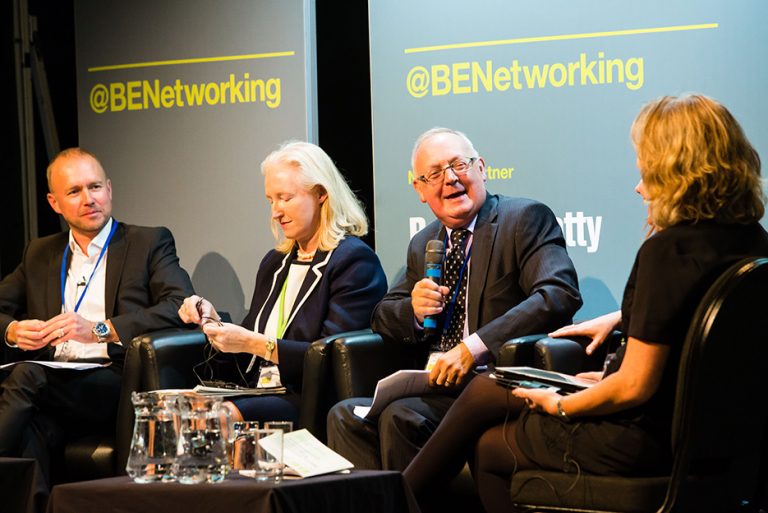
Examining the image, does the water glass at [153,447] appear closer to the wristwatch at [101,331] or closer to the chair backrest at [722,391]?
the chair backrest at [722,391]

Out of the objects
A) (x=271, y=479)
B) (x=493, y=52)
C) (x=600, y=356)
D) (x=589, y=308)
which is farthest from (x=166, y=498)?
(x=493, y=52)

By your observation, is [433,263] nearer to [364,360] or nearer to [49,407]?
[364,360]

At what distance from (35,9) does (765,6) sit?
3779mm

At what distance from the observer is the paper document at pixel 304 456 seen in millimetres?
2438

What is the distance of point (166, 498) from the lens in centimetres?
234

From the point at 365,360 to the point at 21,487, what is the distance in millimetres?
1325

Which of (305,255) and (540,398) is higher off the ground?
(305,255)

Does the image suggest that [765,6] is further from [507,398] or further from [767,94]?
[507,398]

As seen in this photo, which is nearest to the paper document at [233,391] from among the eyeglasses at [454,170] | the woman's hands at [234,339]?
the woman's hands at [234,339]

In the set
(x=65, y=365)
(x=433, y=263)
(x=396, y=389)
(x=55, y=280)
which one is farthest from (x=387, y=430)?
(x=55, y=280)

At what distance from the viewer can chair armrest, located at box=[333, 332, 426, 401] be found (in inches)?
147

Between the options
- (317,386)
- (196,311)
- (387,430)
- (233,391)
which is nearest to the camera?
(387,430)

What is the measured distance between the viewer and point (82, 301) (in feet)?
15.1

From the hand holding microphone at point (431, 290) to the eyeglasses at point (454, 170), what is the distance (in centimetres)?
37
